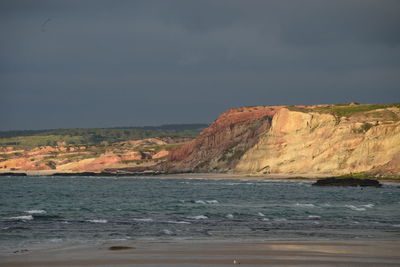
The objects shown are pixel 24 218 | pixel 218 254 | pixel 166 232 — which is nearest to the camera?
pixel 218 254

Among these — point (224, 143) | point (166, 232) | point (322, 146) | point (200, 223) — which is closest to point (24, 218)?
point (200, 223)

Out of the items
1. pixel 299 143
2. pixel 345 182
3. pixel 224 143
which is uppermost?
pixel 299 143

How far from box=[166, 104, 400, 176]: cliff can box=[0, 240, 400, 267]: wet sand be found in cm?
8313

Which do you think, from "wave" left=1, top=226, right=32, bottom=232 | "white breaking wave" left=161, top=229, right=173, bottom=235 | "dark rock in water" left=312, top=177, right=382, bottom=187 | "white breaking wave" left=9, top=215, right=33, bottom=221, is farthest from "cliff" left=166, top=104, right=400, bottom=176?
"wave" left=1, top=226, right=32, bottom=232

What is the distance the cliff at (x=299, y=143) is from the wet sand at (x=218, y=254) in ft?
273

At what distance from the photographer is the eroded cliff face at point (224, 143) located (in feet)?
531

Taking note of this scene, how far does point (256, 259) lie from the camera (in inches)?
824

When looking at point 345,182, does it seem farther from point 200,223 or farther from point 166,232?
point 166,232

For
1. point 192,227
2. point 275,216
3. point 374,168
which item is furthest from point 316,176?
point 192,227

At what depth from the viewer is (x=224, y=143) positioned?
168625mm

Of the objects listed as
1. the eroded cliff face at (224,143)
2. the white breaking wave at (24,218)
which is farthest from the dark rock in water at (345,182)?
the eroded cliff face at (224,143)

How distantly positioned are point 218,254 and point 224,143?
481 feet

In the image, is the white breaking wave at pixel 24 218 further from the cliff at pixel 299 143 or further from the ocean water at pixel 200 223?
the cliff at pixel 299 143

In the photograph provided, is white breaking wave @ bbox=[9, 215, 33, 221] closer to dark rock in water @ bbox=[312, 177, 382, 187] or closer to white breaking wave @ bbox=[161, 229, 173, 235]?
white breaking wave @ bbox=[161, 229, 173, 235]
